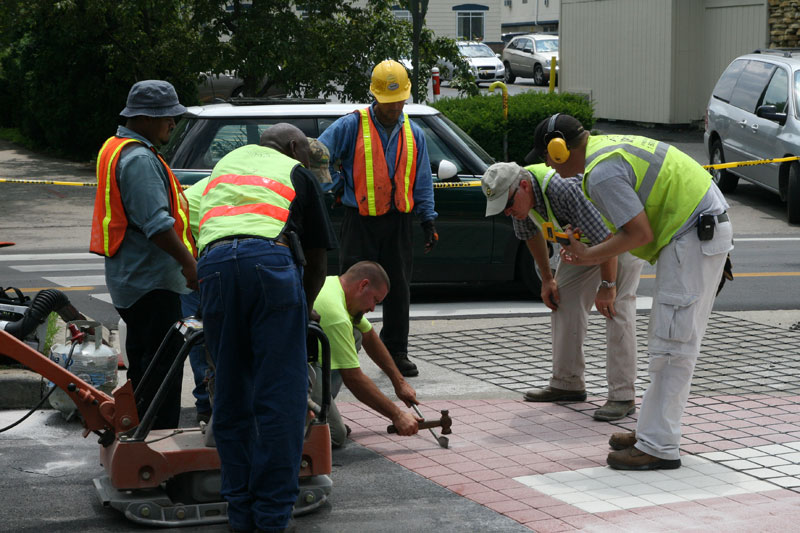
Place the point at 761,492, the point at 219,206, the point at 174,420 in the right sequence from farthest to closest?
the point at 174,420, the point at 761,492, the point at 219,206

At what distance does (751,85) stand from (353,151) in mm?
10398

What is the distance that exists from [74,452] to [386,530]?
1.96 metres

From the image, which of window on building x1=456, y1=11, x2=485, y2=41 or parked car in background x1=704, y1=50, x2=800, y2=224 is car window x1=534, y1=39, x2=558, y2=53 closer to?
window on building x1=456, y1=11, x2=485, y2=41

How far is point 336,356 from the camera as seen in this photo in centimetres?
578

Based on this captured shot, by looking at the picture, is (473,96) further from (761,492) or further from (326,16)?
(761,492)

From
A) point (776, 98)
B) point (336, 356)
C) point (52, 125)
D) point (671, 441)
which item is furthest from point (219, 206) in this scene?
point (52, 125)

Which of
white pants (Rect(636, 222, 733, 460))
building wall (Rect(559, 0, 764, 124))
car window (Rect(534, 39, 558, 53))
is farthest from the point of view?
car window (Rect(534, 39, 558, 53))

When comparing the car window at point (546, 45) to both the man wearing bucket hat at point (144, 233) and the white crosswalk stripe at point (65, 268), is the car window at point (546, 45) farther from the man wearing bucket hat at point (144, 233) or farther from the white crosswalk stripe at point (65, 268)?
the man wearing bucket hat at point (144, 233)

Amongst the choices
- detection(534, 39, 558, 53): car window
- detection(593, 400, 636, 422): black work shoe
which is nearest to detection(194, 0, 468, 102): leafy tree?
detection(593, 400, 636, 422): black work shoe

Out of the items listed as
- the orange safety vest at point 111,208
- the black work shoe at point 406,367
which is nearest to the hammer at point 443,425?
the orange safety vest at point 111,208

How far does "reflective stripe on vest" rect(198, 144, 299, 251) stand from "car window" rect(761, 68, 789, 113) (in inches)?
475

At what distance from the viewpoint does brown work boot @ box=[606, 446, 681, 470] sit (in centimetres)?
561

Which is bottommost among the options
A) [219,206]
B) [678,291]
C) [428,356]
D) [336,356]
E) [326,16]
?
[428,356]

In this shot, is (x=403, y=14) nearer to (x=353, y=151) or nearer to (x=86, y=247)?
(x=86, y=247)
